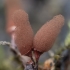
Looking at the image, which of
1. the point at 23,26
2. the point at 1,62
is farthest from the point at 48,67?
the point at 1,62

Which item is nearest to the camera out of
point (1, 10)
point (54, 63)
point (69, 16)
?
point (54, 63)

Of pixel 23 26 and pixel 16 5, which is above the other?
pixel 16 5

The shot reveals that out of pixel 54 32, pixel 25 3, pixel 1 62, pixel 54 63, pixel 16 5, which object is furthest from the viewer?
pixel 25 3

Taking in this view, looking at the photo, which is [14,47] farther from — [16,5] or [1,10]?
[1,10]

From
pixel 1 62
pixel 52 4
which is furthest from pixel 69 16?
pixel 1 62

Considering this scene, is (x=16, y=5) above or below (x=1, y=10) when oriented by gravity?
below

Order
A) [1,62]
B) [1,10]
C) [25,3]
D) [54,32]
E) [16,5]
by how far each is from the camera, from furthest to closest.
A: [25,3] → [1,10] → [16,5] → [1,62] → [54,32]

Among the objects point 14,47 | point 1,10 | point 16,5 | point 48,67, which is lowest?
point 48,67

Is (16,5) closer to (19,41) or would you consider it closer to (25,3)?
(25,3)

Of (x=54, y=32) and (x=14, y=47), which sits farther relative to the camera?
(x=14, y=47)
